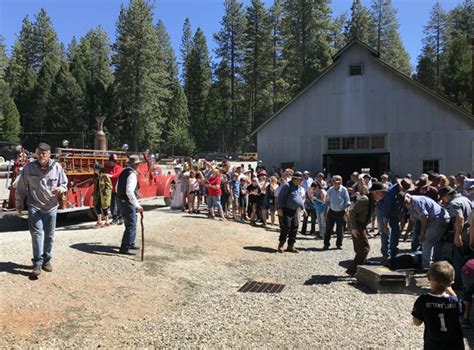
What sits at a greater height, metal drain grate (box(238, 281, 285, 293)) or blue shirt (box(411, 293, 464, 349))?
blue shirt (box(411, 293, 464, 349))

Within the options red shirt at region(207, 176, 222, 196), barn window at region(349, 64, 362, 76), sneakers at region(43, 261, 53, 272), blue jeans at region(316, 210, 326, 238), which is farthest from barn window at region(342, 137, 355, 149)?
sneakers at region(43, 261, 53, 272)

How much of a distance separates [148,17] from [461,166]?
4179cm

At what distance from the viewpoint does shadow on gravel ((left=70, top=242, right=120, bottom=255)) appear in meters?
8.09

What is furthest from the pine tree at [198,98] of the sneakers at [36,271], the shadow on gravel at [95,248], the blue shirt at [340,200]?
the sneakers at [36,271]

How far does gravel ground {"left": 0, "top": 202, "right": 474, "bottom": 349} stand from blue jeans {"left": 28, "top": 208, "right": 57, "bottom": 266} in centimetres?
27

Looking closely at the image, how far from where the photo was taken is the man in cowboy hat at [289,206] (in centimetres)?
1019

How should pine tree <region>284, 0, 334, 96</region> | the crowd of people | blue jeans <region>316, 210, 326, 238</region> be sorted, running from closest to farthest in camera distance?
the crowd of people < blue jeans <region>316, 210, 326, 238</region> < pine tree <region>284, 0, 334, 96</region>

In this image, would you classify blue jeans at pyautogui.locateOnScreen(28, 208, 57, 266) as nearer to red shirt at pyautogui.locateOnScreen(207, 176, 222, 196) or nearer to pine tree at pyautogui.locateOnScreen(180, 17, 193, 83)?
red shirt at pyautogui.locateOnScreen(207, 176, 222, 196)

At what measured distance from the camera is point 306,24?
55.5m

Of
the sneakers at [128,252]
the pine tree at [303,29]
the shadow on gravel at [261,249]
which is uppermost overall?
the pine tree at [303,29]

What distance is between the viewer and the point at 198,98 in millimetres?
68688

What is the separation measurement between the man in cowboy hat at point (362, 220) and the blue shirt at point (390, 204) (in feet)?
1.23

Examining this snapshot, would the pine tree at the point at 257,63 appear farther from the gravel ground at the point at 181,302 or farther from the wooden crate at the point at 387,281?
the wooden crate at the point at 387,281

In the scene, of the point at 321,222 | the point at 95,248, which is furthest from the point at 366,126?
the point at 95,248
